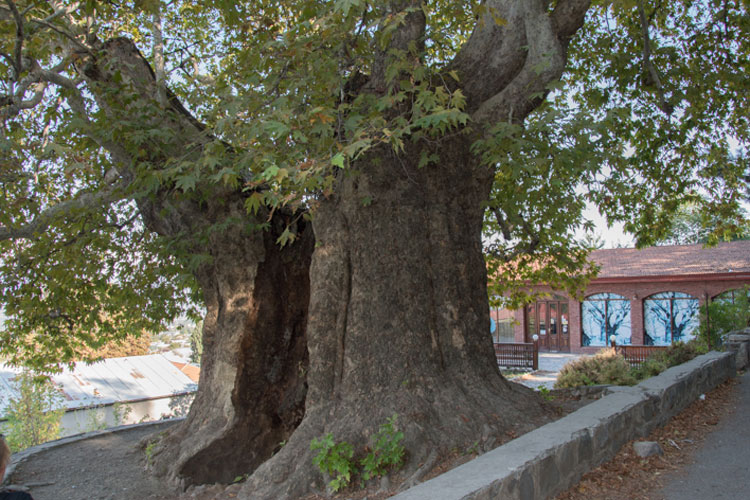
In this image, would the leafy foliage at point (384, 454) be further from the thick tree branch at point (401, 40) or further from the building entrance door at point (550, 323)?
the building entrance door at point (550, 323)

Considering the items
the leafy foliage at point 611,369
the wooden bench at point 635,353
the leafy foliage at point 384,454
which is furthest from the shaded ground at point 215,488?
the wooden bench at point 635,353

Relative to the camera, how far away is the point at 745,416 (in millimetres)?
7148

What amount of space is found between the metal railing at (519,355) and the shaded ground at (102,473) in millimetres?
13454

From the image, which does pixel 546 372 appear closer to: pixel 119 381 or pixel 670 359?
pixel 670 359

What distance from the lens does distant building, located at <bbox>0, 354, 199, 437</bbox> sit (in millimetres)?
20922

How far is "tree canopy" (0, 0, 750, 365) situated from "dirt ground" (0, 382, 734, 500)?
2.25 meters

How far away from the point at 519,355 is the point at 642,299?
7.49 metres

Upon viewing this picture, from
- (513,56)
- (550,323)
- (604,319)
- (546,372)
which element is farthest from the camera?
(550,323)

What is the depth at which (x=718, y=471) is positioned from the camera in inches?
192

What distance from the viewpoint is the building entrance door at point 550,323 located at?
26938mm

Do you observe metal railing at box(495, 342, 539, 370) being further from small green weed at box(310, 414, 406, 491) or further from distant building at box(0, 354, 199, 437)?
small green weed at box(310, 414, 406, 491)

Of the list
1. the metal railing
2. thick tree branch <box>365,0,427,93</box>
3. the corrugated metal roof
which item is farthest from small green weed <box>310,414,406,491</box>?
the corrugated metal roof

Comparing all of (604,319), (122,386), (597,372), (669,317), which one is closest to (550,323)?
(604,319)

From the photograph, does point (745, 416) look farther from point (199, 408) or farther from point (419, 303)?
point (199, 408)
